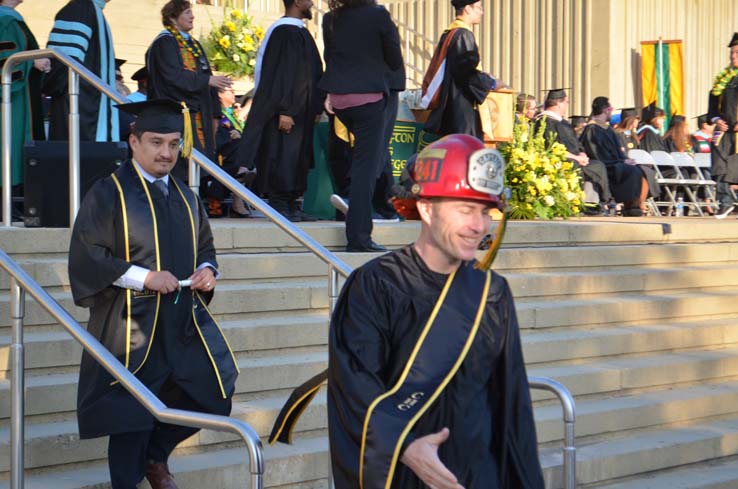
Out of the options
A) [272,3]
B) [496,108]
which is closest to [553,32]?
[272,3]

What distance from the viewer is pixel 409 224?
26.9ft

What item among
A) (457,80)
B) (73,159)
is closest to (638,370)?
(457,80)

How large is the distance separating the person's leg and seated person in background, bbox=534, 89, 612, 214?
357 inches

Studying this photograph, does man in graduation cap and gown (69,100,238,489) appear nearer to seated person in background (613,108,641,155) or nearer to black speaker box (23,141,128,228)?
black speaker box (23,141,128,228)

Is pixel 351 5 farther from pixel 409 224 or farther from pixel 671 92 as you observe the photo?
pixel 671 92

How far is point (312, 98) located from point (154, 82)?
111cm

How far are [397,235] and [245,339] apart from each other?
2061mm

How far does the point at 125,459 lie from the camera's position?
14.7 feet

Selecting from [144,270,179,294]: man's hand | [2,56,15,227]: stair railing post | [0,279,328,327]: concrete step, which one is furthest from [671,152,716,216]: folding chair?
[144,270,179,294]: man's hand

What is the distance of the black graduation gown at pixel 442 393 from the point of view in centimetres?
297

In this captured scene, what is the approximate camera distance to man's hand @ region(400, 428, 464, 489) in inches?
111

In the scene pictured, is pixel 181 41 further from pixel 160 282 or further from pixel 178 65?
pixel 160 282

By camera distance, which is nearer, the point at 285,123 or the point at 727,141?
the point at 285,123

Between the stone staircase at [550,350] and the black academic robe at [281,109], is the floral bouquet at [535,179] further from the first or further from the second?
the black academic robe at [281,109]
